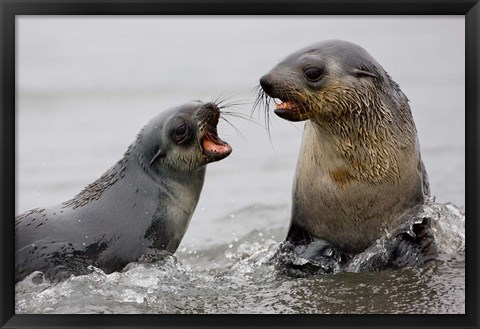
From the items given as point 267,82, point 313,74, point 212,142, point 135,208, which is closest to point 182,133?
point 212,142

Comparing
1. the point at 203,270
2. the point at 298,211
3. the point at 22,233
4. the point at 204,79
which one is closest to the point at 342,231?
the point at 298,211

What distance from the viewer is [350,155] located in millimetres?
7188

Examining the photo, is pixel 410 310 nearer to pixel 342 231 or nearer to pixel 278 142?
pixel 342 231

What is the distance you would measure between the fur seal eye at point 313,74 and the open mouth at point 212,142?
0.84 metres

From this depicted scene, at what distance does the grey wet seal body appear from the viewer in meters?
7.05

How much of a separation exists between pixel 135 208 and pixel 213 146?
0.75 meters

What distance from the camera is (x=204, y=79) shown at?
62.2 ft

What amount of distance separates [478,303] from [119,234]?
272 cm

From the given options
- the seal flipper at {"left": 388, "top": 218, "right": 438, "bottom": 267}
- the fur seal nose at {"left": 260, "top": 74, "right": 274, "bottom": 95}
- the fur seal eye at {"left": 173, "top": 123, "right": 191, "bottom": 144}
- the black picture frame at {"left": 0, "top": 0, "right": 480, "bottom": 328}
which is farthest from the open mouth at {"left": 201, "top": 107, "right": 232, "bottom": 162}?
the black picture frame at {"left": 0, "top": 0, "right": 480, "bottom": 328}

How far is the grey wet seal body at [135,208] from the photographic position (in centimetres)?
705

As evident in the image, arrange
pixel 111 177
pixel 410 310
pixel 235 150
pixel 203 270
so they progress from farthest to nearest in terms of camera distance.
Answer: pixel 235 150, pixel 203 270, pixel 111 177, pixel 410 310

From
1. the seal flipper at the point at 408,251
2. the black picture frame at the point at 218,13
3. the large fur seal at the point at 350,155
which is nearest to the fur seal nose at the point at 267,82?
the large fur seal at the point at 350,155

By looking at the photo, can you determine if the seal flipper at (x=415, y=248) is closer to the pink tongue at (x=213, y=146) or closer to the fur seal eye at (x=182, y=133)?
the pink tongue at (x=213, y=146)

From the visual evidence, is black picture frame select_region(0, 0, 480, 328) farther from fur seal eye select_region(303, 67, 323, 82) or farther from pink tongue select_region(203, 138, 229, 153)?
pink tongue select_region(203, 138, 229, 153)
